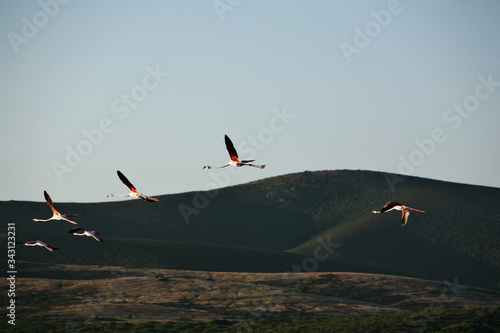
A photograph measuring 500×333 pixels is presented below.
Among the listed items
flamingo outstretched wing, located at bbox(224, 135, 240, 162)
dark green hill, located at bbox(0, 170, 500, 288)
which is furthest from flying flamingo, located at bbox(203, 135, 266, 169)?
dark green hill, located at bbox(0, 170, 500, 288)

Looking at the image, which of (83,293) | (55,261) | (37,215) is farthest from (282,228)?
(83,293)

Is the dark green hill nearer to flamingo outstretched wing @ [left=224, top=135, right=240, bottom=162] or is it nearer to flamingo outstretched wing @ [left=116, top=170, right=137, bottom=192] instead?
flamingo outstretched wing @ [left=224, top=135, right=240, bottom=162]

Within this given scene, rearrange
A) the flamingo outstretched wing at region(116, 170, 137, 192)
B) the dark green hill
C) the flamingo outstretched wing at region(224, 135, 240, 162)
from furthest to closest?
1. the dark green hill
2. the flamingo outstretched wing at region(224, 135, 240, 162)
3. the flamingo outstretched wing at region(116, 170, 137, 192)

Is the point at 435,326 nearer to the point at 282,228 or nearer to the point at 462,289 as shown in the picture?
the point at 462,289

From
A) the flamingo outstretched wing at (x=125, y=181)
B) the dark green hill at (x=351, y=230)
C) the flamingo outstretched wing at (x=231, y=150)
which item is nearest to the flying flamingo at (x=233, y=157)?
the flamingo outstretched wing at (x=231, y=150)

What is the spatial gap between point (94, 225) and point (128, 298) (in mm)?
98295

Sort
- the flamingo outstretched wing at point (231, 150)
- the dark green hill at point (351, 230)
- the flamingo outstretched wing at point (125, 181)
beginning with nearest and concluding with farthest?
the flamingo outstretched wing at point (125, 181) < the flamingo outstretched wing at point (231, 150) < the dark green hill at point (351, 230)

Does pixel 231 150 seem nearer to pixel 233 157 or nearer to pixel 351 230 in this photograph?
pixel 233 157

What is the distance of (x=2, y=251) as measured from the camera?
117m

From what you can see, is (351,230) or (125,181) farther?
(351,230)

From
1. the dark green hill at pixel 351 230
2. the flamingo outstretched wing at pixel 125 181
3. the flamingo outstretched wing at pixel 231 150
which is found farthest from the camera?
the dark green hill at pixel 351 230

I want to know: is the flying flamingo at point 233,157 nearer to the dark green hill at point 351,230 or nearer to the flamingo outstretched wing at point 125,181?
the flamingo outstretched wing at point 125,181

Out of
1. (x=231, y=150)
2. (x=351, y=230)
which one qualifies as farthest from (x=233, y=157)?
(x=351, y=230)

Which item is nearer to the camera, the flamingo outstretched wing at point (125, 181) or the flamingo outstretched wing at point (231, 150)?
the flamingo outstretched wing at point (125, 181)
